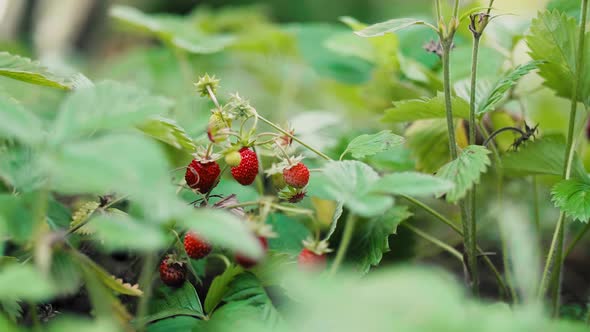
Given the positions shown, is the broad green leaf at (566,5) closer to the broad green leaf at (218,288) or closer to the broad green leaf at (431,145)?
the broad green leaf at (431,145)

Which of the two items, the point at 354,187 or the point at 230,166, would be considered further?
the point at 230,166

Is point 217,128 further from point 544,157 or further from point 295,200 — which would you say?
point 544,157

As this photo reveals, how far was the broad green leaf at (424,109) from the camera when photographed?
63 cm

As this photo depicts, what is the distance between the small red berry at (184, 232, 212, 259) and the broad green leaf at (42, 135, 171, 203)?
19 centimetres

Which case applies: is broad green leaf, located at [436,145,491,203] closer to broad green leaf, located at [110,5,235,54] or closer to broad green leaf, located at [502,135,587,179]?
broad green leaf, located at [502,135,587,179]

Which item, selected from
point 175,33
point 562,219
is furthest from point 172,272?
point 175,33

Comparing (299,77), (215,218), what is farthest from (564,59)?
(299,77)

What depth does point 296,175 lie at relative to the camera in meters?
0.58

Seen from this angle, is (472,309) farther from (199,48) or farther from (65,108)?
(199,48)

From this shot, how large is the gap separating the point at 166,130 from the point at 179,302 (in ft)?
0.64

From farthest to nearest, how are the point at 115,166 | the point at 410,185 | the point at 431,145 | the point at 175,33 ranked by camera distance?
the point at 175,33 → the point at 431,145 → the point at 410,185 → the point at 115,166

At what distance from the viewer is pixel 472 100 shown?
1.92 feet

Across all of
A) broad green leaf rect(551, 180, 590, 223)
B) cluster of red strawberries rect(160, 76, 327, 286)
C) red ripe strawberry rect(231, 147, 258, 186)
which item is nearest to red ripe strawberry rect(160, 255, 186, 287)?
cluster of red strawberries rect(160, 76, 327, 286)

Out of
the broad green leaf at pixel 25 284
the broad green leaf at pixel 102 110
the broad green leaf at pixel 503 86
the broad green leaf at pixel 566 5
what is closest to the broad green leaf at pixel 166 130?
the broad green leaf at pixel 102 110
